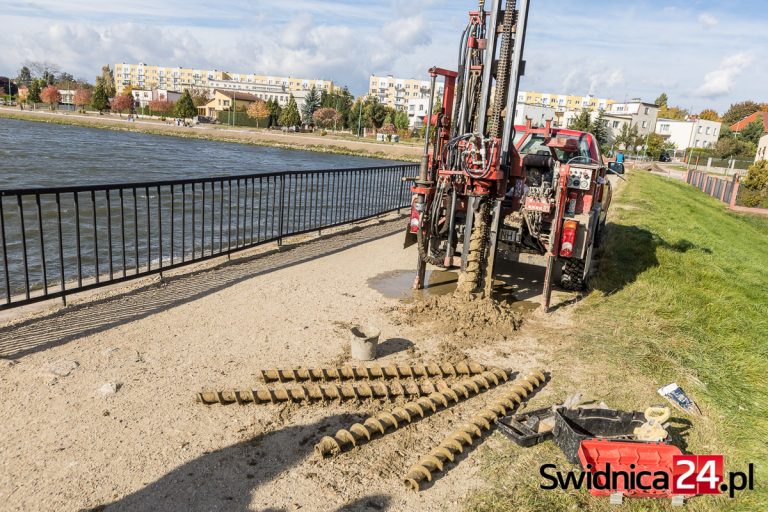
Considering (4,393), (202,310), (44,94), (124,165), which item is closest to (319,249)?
(202,310)

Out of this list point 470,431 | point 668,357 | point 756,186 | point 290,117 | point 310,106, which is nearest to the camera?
point 470,431

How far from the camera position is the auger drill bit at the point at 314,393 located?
13.5 ft

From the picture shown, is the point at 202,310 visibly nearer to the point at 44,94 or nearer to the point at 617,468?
the point at 617,468

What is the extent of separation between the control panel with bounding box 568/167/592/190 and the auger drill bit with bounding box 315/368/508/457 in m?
3.85

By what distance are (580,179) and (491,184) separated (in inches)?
78.2

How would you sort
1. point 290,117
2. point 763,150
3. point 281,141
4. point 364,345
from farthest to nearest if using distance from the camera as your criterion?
1. point 290,117
2. point 281,141
3. point 763,150
4. point 364,345

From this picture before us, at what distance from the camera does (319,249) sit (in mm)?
9445

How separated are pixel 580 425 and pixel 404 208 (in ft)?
35.8

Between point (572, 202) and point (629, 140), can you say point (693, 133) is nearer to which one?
point (629, 140)

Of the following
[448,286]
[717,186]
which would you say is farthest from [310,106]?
[448,286]

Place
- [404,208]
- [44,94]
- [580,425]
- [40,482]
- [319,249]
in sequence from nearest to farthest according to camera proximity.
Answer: [40,482], [580,425], [319,249], [404,208], [44,94]

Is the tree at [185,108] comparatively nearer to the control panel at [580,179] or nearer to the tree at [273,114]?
the tree at [273,114]

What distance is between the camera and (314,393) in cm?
422

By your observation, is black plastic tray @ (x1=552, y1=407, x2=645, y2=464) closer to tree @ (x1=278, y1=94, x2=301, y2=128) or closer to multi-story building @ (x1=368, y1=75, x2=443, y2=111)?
tree @ (x1=278, y1=94, x2=301, y2=128)
